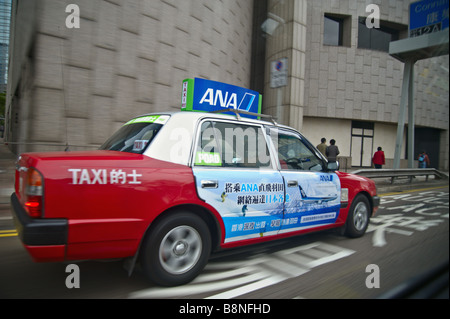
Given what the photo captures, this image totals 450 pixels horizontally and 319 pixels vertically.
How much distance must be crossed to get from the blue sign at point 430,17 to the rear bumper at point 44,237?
9.18ft

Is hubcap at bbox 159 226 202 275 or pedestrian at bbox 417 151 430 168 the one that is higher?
pedestrian at bbox 417 151 430 168

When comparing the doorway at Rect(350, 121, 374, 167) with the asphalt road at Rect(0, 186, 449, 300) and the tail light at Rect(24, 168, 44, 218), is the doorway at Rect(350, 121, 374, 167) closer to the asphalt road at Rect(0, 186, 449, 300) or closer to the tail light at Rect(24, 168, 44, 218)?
the asphalt road at Rect(0, 186, 449, 300)

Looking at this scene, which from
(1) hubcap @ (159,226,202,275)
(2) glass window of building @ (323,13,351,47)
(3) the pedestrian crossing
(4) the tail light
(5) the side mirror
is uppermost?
(2) glass window of building @ (323,13,351,47)

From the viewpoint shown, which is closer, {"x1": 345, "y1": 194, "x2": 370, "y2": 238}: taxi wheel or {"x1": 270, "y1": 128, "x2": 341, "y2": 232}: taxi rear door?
{"x1": 270, "y1": 128, "x2": 341, "y2": 232}: taxi rear door

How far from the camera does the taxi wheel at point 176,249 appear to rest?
2576mm

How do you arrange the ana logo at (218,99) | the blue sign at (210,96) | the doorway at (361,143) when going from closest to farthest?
1. the blue sign at (210,96)
2. the ana logo at (218,99)
3. the doorway at (361,143)

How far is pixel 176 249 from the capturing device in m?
2.73

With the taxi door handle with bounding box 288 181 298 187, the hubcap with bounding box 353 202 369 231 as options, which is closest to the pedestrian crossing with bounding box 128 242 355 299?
the hubcap with bounding box 353 202 369 231

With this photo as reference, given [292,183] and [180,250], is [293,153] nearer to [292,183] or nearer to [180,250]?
[292,183]

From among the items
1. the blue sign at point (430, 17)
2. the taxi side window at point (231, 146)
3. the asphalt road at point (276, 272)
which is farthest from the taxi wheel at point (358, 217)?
the blue sign at point (430, 17)

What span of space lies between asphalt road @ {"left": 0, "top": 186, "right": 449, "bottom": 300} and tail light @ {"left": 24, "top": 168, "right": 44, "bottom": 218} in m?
0.88

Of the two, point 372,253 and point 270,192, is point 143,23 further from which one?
point 372,253

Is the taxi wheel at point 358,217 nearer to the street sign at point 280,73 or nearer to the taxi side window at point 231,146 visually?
the taxi side window at point 231,146

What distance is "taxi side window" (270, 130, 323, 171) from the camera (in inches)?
146
